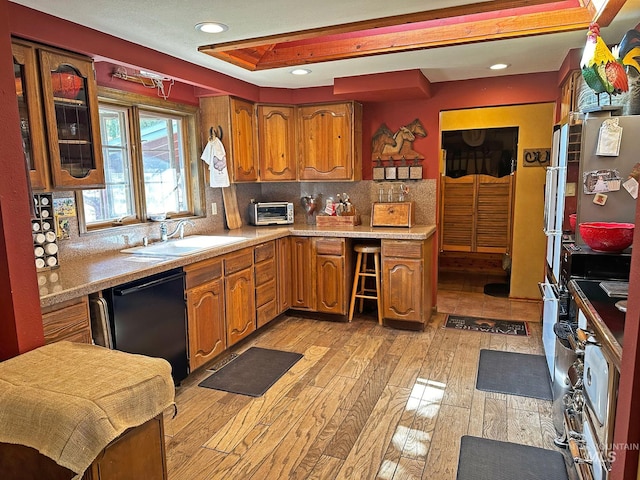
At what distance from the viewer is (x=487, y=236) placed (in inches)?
230

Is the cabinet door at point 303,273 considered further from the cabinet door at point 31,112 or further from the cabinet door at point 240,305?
the cabinet door at point 31,112

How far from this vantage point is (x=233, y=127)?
154 inches

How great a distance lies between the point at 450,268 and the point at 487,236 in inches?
27.6

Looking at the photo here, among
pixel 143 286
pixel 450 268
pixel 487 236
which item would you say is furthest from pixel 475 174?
pixel 143 286

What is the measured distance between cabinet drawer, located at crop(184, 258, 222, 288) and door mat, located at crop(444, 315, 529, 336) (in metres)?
2.20

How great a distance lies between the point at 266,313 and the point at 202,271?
1040mm

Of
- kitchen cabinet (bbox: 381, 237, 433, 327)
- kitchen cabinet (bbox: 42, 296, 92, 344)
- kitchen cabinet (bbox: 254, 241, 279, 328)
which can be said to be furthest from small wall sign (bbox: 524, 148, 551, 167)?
kitchen cabinet (bbox: 42, 296, 92, 344)

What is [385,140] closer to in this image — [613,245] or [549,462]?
[613,245]

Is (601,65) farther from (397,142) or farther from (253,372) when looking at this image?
(253,372)

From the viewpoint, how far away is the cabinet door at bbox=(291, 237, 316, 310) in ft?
13.8

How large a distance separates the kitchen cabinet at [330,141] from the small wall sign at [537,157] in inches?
71.3

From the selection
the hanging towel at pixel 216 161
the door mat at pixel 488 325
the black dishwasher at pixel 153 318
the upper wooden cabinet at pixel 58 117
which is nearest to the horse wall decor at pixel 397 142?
the hanging towel at pixel 216 161

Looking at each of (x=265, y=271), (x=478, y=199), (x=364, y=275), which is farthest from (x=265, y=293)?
(x=478, y=199)

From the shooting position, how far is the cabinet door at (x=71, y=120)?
229 cm
